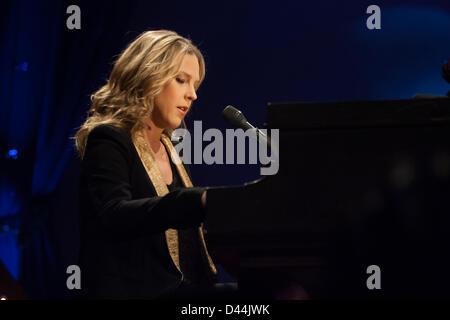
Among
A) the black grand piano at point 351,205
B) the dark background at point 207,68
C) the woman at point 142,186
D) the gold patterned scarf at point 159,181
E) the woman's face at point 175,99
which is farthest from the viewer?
the dark background at point 207,68

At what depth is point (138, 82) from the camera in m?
1.89

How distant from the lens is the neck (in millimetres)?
1957

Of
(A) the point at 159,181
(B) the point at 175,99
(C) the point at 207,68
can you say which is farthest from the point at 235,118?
(C) the point at 207,68

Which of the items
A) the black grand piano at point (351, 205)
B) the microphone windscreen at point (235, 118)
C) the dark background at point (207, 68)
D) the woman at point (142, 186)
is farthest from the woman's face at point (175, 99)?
the dark background at point (207, 68)

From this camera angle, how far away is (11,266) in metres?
3.73

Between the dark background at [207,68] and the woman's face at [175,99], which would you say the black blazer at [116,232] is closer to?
the woman's face at [175,99]

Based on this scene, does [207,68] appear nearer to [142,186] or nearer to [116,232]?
[142,186]

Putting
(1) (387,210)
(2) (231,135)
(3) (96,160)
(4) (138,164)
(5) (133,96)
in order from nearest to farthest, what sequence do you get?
1. (1) (387,210)
2. (3) (96,160)
3. (4) (138,164)
4. (5) (133,96)
5. (2) (231,135)

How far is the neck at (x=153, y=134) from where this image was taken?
1.96 metres

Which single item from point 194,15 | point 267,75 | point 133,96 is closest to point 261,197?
point 133,96

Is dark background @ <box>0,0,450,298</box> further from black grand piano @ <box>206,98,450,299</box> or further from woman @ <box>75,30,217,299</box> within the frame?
black grand piano @ <box>206,98,450,299</box>

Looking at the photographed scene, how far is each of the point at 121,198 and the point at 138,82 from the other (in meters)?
0.50

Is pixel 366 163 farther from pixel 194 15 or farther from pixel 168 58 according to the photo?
pixel 194 15
